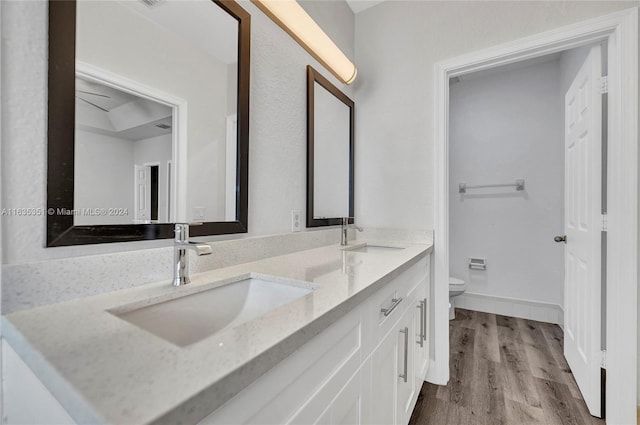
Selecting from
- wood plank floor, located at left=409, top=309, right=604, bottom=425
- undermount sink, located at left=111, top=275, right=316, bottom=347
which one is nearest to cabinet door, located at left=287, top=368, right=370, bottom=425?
undermount sink, located at left=111, top=275, right=316, bottom=347

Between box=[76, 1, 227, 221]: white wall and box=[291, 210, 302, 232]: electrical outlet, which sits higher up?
box=[76, 1, 227, 221]: white wall

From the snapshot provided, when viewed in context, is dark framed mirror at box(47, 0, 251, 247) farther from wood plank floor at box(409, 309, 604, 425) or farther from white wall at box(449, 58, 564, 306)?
white wall at box(449, 58, 564, 306)

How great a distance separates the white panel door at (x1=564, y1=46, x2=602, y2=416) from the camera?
146 centimetres

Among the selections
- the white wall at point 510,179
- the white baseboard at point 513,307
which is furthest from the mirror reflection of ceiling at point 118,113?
the white baseboard at point 513,307

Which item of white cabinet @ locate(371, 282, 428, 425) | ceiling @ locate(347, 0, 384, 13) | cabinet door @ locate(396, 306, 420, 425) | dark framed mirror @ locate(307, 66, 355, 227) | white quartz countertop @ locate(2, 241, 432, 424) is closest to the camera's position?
white quartz countertop @ locate(2, 241, 432, 424)

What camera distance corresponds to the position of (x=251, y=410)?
440 millimetres

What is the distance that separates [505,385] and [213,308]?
1842mm

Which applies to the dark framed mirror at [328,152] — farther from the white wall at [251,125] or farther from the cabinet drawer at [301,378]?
the cabinet drawer at [301,378]

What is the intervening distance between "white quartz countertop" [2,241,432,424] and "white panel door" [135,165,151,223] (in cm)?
23

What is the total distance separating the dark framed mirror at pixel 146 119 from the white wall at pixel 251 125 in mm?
24

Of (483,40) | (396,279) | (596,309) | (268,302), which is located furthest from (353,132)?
(596,309)

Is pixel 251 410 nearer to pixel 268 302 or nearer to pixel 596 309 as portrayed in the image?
pixel 268 302

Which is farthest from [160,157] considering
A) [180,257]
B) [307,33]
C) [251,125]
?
[307,33]

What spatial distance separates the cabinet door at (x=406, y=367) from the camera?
115 centimetres
